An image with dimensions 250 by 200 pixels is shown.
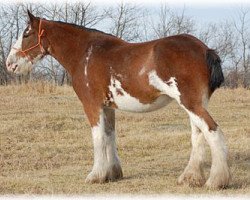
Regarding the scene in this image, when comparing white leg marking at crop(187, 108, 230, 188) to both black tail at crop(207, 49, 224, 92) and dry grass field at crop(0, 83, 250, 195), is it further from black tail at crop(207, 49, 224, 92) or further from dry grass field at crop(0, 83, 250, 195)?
black tail at crop(207, 49, 224, 92)

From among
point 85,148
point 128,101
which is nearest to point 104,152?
point 128,101

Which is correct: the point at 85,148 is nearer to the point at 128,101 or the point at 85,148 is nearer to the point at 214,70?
the point at 128,101

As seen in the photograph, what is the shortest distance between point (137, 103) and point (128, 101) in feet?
0.47

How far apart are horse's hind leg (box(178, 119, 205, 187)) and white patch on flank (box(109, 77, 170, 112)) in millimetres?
579

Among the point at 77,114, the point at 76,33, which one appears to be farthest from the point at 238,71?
the point at 76,33

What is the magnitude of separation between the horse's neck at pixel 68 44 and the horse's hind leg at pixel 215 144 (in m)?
2.19

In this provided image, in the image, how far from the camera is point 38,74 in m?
37.8

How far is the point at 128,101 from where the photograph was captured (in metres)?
7.87

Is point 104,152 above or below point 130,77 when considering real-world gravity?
below

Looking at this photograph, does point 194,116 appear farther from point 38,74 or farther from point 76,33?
point 38,74

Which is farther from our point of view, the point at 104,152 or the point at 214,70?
the point at 104,152

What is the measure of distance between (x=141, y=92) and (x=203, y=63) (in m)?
0.94

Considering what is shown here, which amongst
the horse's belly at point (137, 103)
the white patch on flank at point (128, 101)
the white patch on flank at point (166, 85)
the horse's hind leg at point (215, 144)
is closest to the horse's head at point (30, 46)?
the white patch on flank at point (128, 101)

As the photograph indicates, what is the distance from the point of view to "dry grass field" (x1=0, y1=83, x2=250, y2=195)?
8.01 m
